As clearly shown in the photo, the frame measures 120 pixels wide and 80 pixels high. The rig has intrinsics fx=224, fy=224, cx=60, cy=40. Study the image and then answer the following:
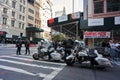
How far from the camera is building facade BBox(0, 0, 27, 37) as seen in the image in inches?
2179

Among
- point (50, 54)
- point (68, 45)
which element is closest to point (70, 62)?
point (68, 45)

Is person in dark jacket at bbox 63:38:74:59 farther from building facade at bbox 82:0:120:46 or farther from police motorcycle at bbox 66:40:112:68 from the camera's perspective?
building facade at bbox 82:0:120:46

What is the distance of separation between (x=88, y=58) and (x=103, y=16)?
15084 mm

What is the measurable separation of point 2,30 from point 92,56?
4543 centimetres

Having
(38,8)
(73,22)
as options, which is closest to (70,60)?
(73,22)

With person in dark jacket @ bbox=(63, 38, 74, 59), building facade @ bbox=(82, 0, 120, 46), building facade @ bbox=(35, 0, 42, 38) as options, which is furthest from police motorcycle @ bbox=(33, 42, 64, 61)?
building facade @ bbox=(35, 0, 42, 38)

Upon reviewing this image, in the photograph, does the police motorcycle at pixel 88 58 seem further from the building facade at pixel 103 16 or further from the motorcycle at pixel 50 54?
the building facade at pixel 103 16

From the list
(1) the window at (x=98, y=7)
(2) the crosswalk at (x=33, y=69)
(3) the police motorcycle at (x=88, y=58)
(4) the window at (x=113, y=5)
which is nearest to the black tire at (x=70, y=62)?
(3) the police motorcycle at (x=88, y=58)

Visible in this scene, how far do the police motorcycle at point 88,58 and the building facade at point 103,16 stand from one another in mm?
10473

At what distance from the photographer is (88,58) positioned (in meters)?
12.2

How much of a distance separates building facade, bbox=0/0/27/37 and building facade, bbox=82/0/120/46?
101ft

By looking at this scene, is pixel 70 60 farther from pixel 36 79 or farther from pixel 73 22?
pixel 73 22

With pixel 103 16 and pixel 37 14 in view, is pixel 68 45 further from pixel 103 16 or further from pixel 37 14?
pixel 37 14

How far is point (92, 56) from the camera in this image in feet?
39.5
